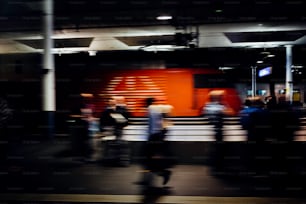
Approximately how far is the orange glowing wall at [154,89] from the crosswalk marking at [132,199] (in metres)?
2.31

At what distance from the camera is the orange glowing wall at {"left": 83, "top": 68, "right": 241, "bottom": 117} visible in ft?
21.3

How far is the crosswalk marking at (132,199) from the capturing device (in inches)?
142

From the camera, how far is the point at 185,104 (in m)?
7.48

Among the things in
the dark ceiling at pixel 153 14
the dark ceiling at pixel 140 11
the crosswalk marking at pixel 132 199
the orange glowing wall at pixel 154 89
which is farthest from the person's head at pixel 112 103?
the crosswalk marking at pixel 132 199

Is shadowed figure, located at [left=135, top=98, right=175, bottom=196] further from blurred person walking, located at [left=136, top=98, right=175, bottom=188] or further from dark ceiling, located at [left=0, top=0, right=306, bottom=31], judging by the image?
dark ceiling, located at [left=0, top=0, right=306, bottom=31]

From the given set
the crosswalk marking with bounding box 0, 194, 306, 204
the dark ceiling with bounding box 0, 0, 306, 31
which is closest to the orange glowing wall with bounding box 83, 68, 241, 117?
the dark ceiling with bounding box 0, 0, 306, 31

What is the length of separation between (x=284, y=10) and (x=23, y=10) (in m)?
3.49

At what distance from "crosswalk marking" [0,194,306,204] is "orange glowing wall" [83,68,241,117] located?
7.58 ft

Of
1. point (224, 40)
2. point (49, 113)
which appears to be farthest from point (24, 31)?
Result: point (224, 40)

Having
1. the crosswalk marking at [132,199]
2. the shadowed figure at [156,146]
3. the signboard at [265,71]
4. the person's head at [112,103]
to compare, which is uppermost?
the signboard at [265,71]

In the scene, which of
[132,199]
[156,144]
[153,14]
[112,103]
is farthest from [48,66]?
[132,199]

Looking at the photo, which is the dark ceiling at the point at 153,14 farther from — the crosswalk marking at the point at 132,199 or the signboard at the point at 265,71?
the crosswalk marking at the point at 132,199

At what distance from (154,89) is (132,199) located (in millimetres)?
3697

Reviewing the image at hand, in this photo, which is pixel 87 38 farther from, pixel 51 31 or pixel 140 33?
pixel 51 31
